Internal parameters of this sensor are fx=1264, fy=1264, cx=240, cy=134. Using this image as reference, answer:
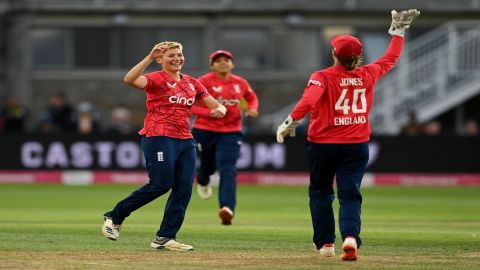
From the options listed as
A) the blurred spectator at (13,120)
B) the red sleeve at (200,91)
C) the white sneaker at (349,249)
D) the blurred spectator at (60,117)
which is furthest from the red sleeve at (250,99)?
the blurred spectator at (13,120)

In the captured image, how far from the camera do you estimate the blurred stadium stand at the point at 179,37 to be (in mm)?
35688

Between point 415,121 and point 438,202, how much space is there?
6976 millimetres

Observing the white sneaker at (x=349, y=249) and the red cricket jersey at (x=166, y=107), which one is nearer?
the white sneaker at (x=349, y=249)

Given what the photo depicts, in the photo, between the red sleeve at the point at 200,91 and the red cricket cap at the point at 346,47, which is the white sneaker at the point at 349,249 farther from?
the red sleeve at the point at 200,91

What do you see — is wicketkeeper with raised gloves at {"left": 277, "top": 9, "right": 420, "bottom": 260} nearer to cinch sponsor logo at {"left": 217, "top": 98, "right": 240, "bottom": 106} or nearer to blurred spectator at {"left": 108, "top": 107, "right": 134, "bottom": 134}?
cinch sponsor logo at {"left": 217, "top": 98, "right": 240, "bottom": 106}

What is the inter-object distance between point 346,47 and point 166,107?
6.52 ft

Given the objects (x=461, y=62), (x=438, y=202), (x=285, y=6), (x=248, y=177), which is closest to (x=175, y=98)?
(x=438, y=202)

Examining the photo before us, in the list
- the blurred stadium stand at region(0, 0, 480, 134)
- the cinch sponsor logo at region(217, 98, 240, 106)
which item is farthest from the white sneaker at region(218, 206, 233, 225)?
the blurred stadium stand at region(0, 0, 480, 134)

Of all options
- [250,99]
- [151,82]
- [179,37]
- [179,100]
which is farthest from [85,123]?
[151,82]

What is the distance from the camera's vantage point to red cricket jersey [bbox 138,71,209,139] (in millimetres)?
12312

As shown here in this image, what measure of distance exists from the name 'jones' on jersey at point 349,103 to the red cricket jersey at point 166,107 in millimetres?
1670

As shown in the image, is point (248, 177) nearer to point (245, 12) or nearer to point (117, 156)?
point (117, 156)

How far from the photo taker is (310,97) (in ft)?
37.2

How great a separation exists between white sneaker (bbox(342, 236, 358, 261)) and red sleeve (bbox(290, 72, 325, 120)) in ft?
3.92
